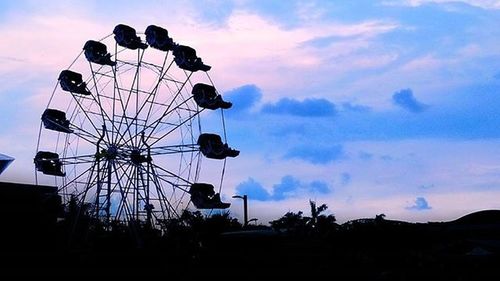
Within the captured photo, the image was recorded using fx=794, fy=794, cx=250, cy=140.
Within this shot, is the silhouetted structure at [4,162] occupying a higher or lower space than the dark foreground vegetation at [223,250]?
higher

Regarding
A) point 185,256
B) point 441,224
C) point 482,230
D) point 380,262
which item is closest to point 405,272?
point 380,262

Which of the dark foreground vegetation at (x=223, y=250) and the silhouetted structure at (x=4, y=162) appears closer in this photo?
the dark foreground vegetation at (x=223, y=250)

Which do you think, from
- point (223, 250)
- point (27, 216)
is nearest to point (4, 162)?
point (27, 216)

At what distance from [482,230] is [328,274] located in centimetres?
2219

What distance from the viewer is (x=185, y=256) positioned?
31109mm

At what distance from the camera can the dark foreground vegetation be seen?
27.5 meters

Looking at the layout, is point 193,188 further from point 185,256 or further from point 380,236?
point 380,236

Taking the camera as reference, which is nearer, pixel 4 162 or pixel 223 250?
pixel 223 250

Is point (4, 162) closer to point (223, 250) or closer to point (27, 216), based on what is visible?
point (27, 216)

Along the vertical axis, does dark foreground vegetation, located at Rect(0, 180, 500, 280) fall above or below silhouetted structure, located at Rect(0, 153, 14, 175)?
below

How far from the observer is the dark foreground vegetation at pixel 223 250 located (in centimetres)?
2753

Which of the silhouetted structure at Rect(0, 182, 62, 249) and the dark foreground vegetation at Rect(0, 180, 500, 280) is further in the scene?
the silhouetted structure at Rect(0, 182, 62, 249)

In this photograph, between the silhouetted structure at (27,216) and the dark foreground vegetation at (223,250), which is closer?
the dark foreground vegetation at (223,250)

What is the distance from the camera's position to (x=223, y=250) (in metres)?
32.0
